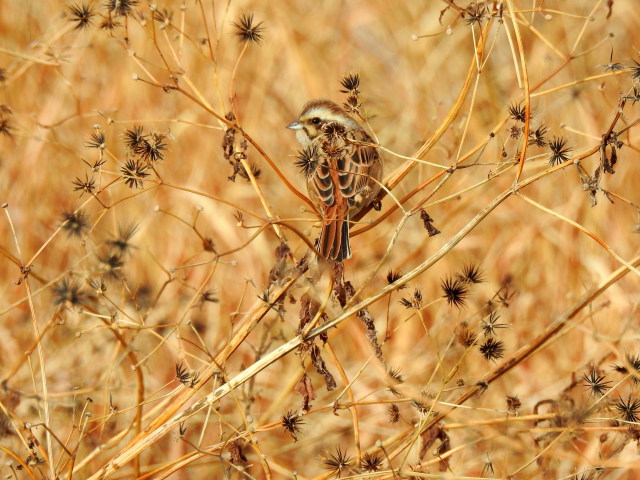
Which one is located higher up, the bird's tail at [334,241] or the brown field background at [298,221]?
the brown field background at [298,221]

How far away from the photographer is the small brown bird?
2.50m

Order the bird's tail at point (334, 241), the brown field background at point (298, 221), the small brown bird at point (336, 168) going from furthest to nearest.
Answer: the brown field background at point (298, 221), the bird's tail at point (334, 241), the small brown bird at point (336, 168)

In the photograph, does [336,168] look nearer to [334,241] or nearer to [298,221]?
[334,241]

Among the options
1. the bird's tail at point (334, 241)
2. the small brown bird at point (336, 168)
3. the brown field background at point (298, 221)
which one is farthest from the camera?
the brown field background at point (298, 221)

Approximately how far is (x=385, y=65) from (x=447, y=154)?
275 centimetres

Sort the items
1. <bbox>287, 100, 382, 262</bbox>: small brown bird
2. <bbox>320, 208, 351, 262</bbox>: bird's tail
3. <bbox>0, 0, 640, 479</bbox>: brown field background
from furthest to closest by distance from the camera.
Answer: <bbox>0, 0, 640, 479</bbox>: brown field background, <bbox>320, 208, 351, 262</bbox>: bird's tail, <bbox>287, 100, 382, 262</bbox>: small brown bird

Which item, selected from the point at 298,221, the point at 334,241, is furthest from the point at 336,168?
the point at 298,221

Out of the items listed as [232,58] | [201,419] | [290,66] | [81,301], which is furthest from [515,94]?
[81,301]

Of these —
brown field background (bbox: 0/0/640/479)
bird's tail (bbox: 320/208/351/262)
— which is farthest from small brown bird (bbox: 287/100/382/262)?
brown field background (bbox: 0/0/640/479)

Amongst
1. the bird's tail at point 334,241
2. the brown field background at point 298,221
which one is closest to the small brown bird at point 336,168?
the bird's tail at point 334,241

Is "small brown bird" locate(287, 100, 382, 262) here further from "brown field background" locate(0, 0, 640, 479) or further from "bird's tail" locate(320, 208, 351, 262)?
"brown field background" locate(0, 0, 640, 479)

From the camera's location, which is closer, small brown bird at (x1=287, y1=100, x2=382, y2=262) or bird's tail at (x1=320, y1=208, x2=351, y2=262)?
small brown bird at (x1=287, y1=100, x2=382, y2=262)

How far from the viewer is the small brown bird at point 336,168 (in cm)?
250

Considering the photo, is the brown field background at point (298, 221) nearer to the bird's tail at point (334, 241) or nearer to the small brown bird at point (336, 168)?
the small brown bird at point (336, 168)
